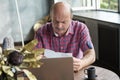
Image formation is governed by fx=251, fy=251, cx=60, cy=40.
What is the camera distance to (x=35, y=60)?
1063mm

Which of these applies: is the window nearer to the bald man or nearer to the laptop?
the bald man

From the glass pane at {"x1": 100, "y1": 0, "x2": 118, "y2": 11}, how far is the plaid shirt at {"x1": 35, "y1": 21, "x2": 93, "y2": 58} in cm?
259

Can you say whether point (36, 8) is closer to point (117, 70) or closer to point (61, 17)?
point (117, 70)

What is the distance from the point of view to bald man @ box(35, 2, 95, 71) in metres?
2.00

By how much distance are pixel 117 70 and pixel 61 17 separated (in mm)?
1969

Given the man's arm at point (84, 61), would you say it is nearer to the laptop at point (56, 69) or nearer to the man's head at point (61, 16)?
the man's head at point (61, 16)

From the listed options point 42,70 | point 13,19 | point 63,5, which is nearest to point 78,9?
point 13,19

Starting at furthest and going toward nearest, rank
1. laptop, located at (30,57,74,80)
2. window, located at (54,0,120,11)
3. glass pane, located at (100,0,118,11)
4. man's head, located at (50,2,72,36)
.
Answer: window, located at (54,0,120,11) → glass pane, located at (100,0,118,11) → man's head, located at (50,2,72,36) → laptop, located at (30,57,74,80)

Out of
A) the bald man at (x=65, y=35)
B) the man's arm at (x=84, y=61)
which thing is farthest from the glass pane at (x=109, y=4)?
the man's arm at (x=84, y=61)

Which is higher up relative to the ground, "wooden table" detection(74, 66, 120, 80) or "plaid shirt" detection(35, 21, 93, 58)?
"plaid shirt" detection(35, 21, 93, 58)

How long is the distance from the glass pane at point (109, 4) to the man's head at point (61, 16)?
2668 mm

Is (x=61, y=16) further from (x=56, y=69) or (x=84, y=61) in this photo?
(x=56, y=69)

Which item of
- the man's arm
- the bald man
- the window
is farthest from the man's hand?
the window

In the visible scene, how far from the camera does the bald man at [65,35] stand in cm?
200
